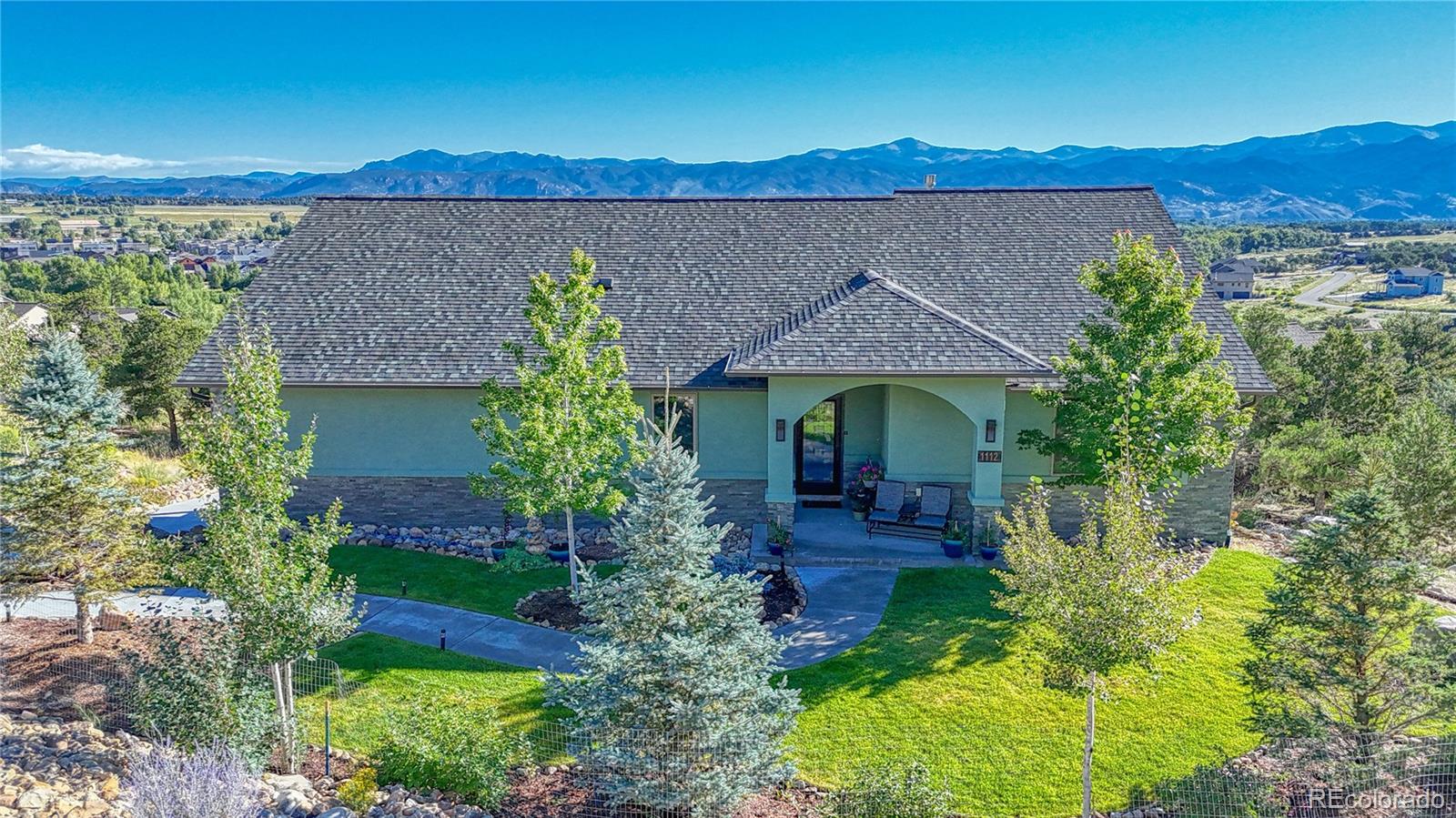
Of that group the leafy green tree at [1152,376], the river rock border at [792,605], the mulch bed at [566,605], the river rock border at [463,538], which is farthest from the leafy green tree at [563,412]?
the leafy green tree at [1152,376]

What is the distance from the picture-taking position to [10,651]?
12.2 metres

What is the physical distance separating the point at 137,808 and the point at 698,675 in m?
5.23

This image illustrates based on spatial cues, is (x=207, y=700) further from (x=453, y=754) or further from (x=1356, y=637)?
(x=1356, y=637)

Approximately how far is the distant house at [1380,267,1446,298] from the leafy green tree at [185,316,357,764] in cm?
10683

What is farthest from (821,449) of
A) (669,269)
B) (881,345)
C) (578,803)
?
(578,803)

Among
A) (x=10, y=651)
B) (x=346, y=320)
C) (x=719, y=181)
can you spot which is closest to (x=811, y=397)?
(x=346, y=320)

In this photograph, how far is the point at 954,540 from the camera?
16.9m

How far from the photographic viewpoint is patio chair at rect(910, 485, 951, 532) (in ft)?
57.9

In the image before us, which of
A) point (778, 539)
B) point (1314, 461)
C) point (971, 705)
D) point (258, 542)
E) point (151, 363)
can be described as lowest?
point (971, 705)

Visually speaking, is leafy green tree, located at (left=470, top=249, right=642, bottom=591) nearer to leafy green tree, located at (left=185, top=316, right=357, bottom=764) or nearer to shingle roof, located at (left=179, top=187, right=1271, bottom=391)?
shingle roof, located at (left=179, top=187, right=1271, bottom=391)

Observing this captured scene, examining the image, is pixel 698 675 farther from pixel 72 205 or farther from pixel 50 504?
pixel 72 205

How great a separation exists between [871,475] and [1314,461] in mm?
10387

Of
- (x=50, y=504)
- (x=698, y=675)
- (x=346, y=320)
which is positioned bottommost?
(x=698, y=675)

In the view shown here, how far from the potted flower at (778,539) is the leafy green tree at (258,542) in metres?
8.61
